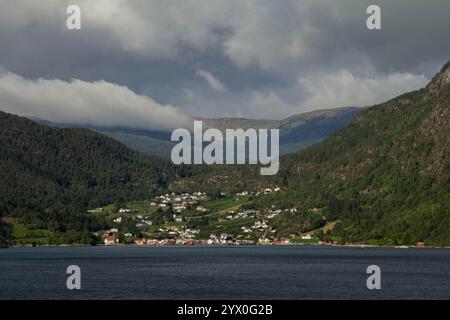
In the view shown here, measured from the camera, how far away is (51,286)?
160 m

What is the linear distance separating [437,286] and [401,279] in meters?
17.1

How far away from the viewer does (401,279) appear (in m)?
178
